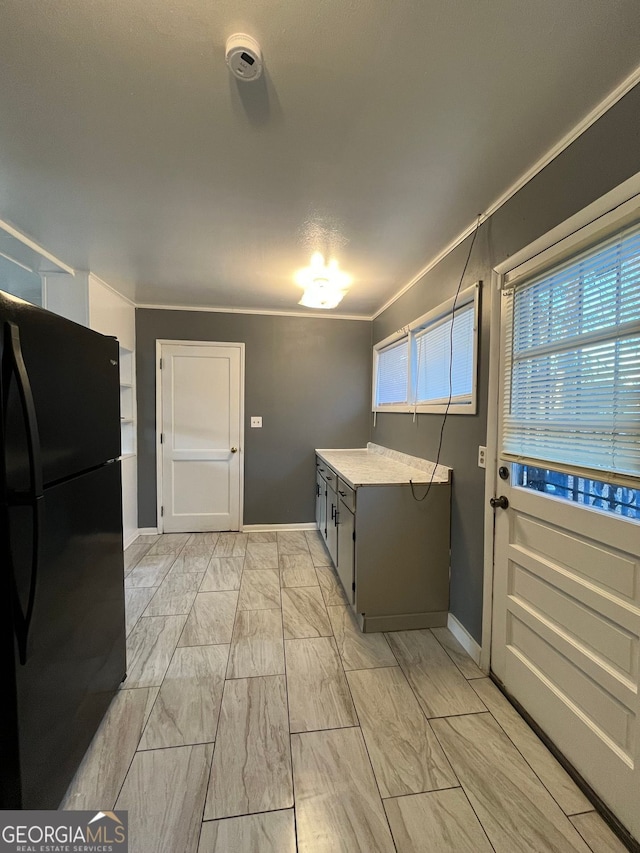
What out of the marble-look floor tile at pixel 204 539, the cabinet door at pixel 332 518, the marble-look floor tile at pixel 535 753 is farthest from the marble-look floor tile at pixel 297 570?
the marble-look floor tile at pixel 535 753

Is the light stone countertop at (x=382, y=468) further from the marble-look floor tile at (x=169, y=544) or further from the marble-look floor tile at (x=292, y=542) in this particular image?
the marble-look floor tile at (x=169, y=544)

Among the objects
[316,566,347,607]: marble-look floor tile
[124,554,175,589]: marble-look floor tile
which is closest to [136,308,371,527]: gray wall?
[124,554,175,589]: marble-look floor tile

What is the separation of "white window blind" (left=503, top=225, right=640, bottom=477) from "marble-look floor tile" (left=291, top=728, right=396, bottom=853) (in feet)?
4.64

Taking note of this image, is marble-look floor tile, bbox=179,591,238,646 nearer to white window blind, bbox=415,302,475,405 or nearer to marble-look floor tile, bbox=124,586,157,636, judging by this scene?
marble-look floor tile, bbox=124,586,157,636

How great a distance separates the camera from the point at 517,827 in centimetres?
114

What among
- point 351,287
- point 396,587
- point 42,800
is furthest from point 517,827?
point 351,287

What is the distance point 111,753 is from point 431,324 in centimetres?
292

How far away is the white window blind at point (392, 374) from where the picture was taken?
3086 millimetres

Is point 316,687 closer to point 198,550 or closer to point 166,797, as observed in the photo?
point 166,797

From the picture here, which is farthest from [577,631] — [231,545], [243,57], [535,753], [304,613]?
[231,545]

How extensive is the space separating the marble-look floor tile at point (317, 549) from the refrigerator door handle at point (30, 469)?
2367 mm

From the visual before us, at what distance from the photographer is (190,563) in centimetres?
308

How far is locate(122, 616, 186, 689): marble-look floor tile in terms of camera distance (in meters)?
1.77

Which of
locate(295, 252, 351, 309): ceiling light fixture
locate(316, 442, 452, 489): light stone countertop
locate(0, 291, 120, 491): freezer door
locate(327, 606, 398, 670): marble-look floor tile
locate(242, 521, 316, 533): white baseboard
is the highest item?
locate(295, 252, 351, 309): ceiling light fixture
